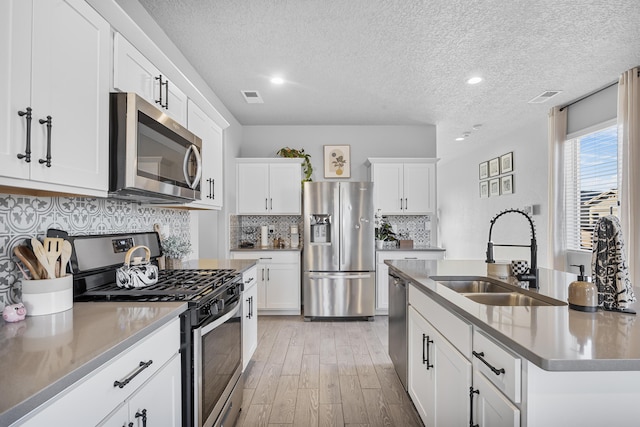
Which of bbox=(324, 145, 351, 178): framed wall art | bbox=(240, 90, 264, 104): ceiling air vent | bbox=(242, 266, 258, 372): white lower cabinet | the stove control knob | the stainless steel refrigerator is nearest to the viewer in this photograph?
the stove control knob

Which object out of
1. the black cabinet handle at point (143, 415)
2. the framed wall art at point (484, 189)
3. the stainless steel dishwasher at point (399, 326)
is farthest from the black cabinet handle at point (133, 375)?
the framed wall art at point (484, 189)

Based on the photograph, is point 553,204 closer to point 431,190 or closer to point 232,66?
point 431,190

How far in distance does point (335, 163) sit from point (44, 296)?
411cm

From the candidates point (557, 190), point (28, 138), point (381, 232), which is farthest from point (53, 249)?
point (557, 190)

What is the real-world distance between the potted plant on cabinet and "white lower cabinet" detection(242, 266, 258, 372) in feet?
7.23

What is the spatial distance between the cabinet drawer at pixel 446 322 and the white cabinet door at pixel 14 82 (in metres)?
1.61

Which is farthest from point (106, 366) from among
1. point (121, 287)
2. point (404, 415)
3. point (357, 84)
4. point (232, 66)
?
point (357, 84)

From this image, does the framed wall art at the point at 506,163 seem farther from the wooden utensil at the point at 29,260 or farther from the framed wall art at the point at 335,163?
the wooden utensil at the point at 29,260

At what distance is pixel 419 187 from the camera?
477 cm

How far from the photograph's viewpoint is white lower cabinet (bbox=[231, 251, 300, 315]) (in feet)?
14.5

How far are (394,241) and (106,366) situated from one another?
13.7 ft

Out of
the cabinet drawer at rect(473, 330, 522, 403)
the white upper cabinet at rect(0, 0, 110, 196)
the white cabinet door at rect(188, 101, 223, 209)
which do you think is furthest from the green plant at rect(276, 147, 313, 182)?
the cabinet drawer at rect(473, 330, 522, 403)

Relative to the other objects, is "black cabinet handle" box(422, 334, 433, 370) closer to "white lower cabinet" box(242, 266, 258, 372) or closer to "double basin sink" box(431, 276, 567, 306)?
"double basin sink" box(431, 276, 567, 306)

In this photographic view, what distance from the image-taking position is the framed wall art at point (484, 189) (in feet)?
21.1
